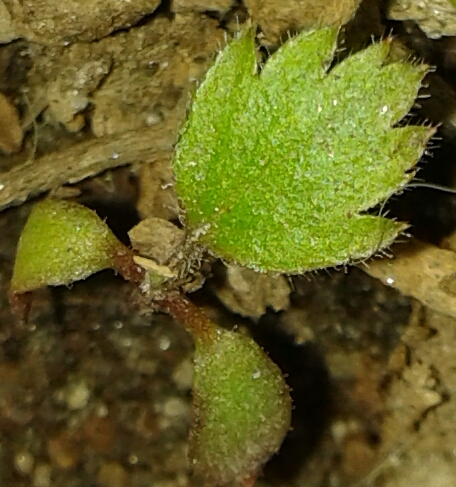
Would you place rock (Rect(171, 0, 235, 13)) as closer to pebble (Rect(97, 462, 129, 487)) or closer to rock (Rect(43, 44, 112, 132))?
rock (Rect(43, 44, 112, 132))

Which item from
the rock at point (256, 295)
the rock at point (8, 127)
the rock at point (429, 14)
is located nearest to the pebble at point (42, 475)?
the rock at point (256, 295)

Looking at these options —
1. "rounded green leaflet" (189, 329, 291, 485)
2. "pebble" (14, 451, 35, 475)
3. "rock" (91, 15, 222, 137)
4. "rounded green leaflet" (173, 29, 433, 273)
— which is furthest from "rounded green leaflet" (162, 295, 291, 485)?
"rock" (91, 15, 222, 137)

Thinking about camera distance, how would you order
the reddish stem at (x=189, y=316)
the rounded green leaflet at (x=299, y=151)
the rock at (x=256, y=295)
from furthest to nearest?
1. the rock at (x=256, y=295)
2. the reddish stem at (x=189, y=316)
3. the rounded green leaflet at (x=299, y=151)

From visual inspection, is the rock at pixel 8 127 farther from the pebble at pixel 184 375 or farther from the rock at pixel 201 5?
the pebble at pixel 184 375

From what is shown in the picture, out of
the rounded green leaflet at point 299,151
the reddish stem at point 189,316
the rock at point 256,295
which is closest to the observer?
the rounded green leaflet at point 299,151

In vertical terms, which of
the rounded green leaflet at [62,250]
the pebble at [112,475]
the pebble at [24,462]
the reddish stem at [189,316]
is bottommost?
the pebble at [112,475]
